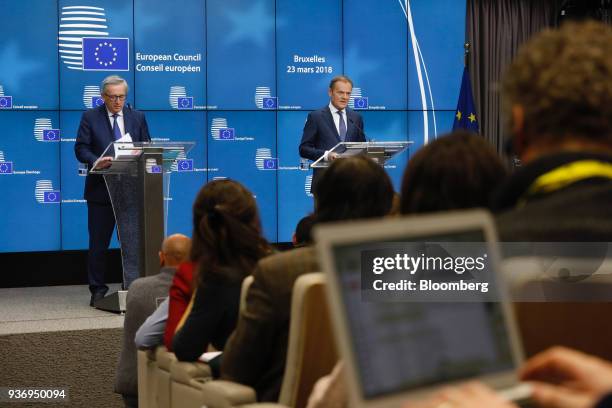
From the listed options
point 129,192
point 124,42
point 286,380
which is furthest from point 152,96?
point 286,380

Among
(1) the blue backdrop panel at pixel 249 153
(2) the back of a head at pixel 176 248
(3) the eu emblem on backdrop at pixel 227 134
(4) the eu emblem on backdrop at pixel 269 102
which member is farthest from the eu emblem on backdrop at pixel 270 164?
(2) the back of a head at pixel 176 248

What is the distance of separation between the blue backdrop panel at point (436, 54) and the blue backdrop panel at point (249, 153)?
1.55 metres

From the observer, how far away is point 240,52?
9117 mm

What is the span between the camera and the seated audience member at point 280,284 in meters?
2.48

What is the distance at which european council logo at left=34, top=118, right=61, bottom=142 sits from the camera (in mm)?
8453

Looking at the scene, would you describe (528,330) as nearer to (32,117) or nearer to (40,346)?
(40,346)

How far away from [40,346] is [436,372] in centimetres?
504

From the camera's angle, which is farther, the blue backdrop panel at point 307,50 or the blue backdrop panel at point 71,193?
the blue backdrop panel at point 307,50

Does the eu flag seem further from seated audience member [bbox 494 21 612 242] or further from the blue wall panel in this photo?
seated audience member [bbox 494 21 612 242]

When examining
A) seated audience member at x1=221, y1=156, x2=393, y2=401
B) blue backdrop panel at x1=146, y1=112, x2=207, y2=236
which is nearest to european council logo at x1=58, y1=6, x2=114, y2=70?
blue backdrop panel at x1=146, y1=112, x2=207, y2=236

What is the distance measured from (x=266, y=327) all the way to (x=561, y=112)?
1563 mm

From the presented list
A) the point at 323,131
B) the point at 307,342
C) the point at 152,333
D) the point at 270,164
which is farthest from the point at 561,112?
the point at 270,164

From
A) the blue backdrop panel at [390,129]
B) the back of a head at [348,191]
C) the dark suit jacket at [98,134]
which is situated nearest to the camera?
the back of a head at [348,191]

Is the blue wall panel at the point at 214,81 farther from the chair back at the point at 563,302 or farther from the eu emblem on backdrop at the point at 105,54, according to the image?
the chair back at the point at 563,302
